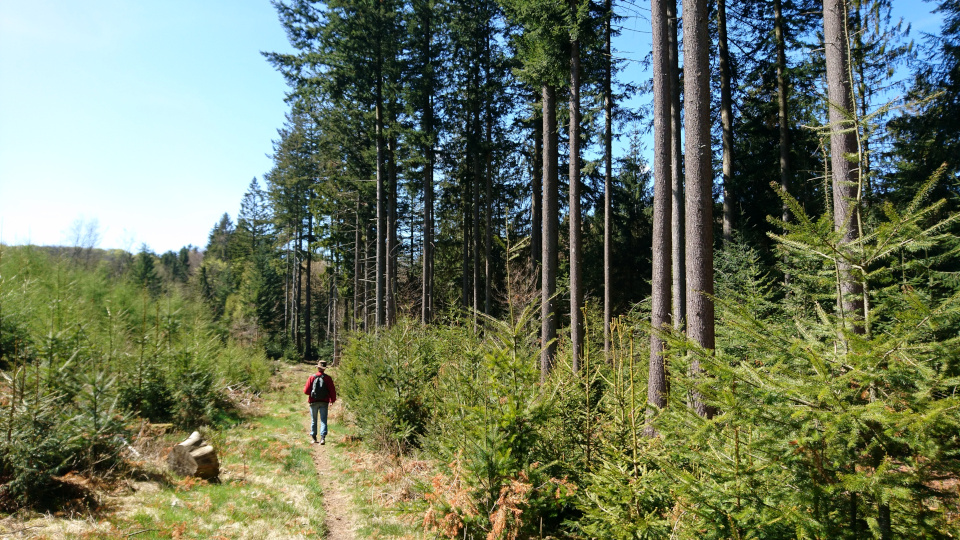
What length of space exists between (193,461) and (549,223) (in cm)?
869

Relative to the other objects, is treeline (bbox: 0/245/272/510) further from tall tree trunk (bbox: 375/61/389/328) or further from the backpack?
tall tree trunk (bbox: 375/61/389/328)

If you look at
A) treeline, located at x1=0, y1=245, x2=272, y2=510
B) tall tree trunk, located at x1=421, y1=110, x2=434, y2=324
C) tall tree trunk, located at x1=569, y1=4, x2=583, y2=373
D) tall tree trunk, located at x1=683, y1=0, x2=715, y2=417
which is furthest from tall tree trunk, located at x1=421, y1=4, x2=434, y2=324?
tall tree trunk, located at x1=683, y1=0, x2=715, y2=417

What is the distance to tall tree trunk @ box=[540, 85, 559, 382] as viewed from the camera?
1041cm

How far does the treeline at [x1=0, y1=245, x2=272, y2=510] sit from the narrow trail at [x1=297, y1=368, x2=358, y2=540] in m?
3.34

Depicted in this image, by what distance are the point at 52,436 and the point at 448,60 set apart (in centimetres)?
2038

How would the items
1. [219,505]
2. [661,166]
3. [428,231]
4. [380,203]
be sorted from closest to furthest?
[219,505] → [661,166] → [380,203] → [428,231]

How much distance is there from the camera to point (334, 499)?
812 cm

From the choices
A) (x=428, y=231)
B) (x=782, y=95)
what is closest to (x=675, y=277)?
(x=782, y=95)

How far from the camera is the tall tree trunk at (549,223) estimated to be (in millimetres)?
10406

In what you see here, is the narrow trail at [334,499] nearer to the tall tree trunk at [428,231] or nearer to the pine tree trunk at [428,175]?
the pine tree trunk at [428,175]

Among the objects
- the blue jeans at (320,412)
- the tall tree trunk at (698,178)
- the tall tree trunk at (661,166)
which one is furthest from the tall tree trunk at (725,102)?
the blue jeans at (320,412)

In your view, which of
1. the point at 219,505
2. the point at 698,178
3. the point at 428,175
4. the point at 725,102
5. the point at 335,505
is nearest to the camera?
the point at 698,178

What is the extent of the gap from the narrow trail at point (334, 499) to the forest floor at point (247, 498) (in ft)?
0.06

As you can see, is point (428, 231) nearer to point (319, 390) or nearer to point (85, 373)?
point (319, 390)
